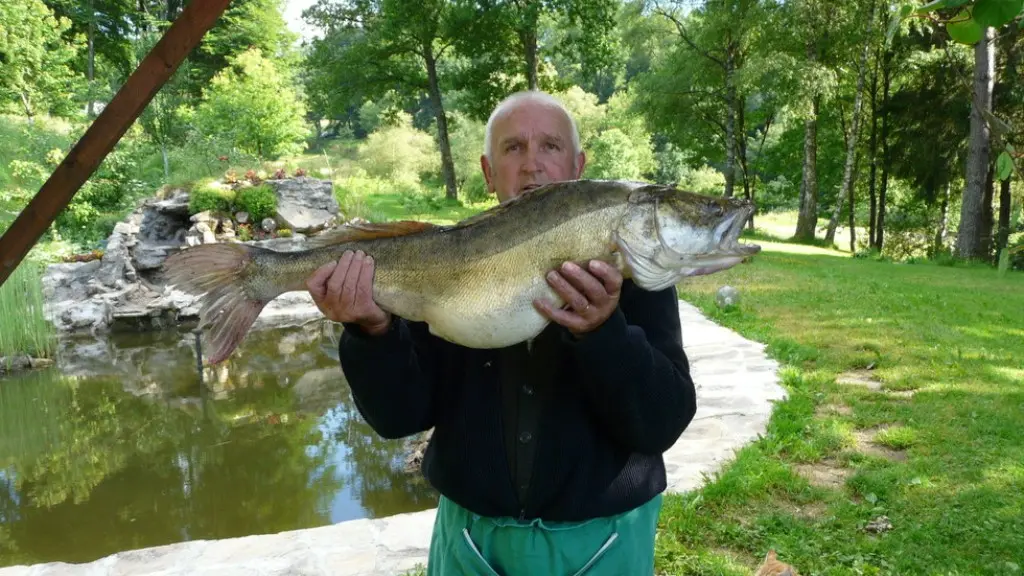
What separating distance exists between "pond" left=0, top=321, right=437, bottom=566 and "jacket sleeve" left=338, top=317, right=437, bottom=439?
453cm

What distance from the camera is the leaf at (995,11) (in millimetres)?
1181

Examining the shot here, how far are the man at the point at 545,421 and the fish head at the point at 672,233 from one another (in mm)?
91

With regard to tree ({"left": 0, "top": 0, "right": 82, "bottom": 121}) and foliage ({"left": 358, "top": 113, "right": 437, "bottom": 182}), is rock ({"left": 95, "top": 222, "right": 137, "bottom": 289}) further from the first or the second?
foliage ({"left": 358, "top": 113, "right": 437, "bottom": 182})

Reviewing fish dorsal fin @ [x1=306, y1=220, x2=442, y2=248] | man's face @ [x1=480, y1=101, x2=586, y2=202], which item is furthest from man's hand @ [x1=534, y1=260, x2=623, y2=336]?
man's face @ [x1=480, y1=101, x2=586, y2=202]

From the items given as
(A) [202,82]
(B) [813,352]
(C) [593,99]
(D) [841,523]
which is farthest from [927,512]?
(C) [593,99]

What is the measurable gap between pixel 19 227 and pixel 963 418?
618cm

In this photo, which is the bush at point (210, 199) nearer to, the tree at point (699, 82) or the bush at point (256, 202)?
the bush at point (256, 202)

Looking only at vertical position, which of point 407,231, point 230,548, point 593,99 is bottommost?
point 230,548

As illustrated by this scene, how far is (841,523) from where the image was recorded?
3.88 m

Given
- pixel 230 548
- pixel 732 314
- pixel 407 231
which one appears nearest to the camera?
pixel 407 231

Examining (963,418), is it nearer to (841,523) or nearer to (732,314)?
(841,523)

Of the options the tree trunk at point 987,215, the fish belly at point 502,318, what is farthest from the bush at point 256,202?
the tree trunk at point 987,215

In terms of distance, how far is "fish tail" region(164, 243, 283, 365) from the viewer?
1830 millimetres

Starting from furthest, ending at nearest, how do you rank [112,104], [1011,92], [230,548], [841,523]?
[1011,92] → [230,548] → [841,523] → [112,104]
